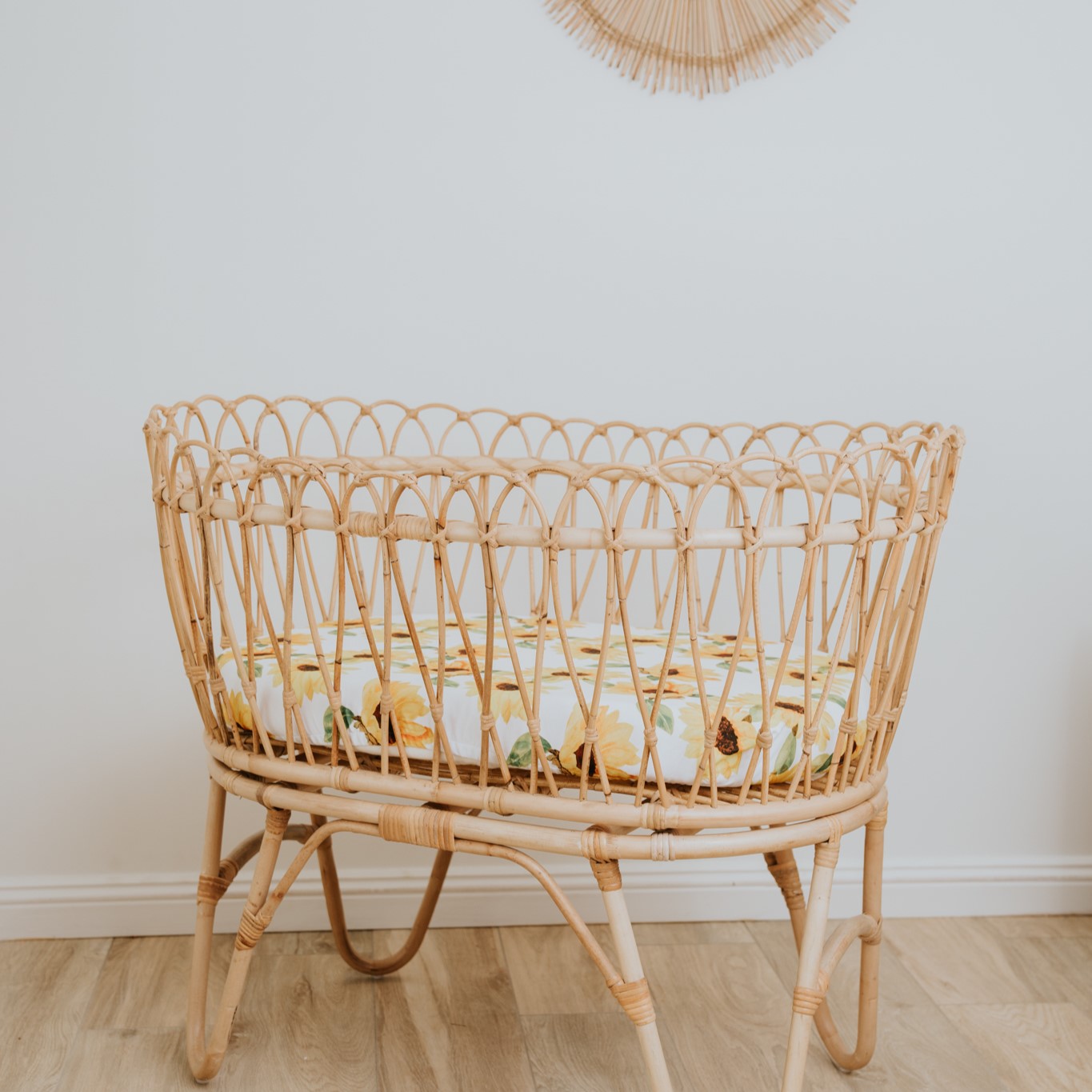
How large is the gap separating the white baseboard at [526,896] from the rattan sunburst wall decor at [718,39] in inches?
43.8

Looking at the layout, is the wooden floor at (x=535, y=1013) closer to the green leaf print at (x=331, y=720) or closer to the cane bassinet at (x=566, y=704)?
Result: the cane bassinet at (x=566, y=704)

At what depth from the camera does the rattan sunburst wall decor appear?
5.36ft

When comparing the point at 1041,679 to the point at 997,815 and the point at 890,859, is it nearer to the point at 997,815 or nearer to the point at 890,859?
the point at 997,815

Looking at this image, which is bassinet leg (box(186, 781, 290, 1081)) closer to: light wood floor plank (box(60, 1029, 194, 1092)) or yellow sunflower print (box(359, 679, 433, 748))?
light wood floor plank (box(60, 1029, 194, 1092))

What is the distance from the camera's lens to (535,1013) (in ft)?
4.80

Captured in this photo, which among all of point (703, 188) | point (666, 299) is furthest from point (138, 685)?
point (703, 188)

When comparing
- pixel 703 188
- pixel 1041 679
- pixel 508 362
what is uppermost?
pixel 703 188

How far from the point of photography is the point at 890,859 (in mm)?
1788

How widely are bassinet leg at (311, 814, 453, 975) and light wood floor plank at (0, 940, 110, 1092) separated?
1.04 feet

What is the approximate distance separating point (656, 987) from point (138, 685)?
0.81 metres

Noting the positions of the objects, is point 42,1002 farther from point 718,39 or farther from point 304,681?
point 718,39

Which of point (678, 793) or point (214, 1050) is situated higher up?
point (678, 793)

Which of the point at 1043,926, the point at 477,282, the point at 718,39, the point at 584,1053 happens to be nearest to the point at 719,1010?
the point at 584,1053

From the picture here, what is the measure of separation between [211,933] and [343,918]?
10.6 inches
